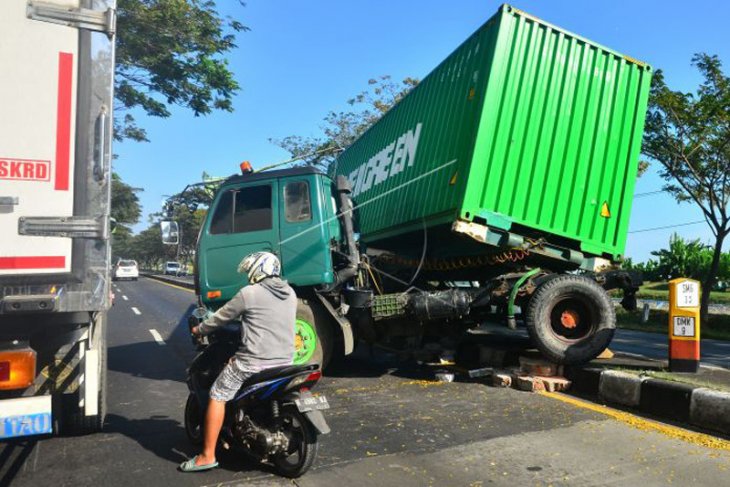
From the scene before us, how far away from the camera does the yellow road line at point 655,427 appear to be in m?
4.41

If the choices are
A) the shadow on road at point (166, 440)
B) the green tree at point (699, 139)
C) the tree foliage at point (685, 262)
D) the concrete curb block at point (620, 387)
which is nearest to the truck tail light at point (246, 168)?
the shadow on road at point (166, 440)

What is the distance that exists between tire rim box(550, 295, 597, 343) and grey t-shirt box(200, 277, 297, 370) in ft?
12.4

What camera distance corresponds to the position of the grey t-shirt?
12.0 feet

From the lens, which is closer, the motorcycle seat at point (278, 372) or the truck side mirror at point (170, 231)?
the motorcycle seat at point (278, 372)

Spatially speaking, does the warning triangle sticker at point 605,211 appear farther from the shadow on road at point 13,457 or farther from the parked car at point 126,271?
the parked car at point 126,271

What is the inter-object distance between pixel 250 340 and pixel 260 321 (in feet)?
0.45

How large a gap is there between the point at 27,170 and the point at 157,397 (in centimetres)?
343

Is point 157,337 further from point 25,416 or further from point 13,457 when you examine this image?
point 25,416

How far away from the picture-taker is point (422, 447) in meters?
4.25

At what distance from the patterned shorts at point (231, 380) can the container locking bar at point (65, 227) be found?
112 centimetres

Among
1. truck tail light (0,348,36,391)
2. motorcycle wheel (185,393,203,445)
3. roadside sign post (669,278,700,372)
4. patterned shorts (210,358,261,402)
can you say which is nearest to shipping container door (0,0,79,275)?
truck tail light (0,348,36,391)

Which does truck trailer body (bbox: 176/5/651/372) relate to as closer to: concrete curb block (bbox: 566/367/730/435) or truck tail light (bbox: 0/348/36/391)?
concrete curb block (bbox: 566/367/730/435)

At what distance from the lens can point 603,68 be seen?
6.78m

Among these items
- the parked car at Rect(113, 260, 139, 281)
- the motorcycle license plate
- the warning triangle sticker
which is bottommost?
the parked car at Rect(113, 260, 139, 281)
